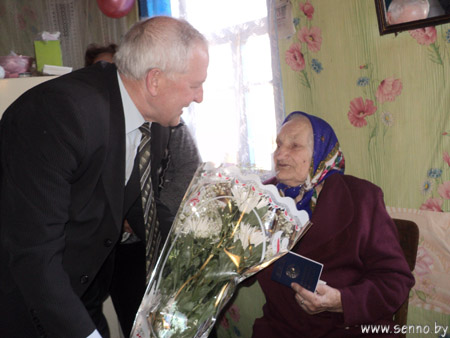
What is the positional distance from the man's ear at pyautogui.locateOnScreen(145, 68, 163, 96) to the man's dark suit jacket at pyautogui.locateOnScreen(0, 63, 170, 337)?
0.36 feet

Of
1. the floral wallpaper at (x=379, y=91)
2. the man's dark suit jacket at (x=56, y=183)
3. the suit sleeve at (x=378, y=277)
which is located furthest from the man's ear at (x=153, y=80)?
the floral wallpaper at (x=379, y=91)

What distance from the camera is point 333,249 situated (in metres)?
1.47

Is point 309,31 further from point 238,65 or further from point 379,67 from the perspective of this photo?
point 238,65

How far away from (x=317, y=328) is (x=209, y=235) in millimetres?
785

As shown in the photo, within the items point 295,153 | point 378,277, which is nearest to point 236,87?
point 295,153

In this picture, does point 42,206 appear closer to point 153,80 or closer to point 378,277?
point 153,80

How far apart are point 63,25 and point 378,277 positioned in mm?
3592

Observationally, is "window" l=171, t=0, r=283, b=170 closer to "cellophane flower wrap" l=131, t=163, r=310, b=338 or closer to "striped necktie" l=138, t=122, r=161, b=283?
"striped necktie" l=138, t=122, r=161, b=283

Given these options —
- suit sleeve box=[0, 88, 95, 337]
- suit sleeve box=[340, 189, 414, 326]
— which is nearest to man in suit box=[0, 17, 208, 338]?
suit sleeve box=[0, 88, 95, 337]

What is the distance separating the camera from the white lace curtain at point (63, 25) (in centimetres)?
339

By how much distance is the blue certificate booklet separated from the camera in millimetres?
1220

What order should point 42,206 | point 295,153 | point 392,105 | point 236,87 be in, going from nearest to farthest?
point 42,206, point 295,153, point 392,105, point 236,87

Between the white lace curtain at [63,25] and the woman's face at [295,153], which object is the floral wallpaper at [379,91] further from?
the white lace curtain at [63,25]

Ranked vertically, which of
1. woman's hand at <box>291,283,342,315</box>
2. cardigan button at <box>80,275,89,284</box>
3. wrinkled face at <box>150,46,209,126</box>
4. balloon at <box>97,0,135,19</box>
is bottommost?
woman's hand at <box>291,283,342,315</box>
